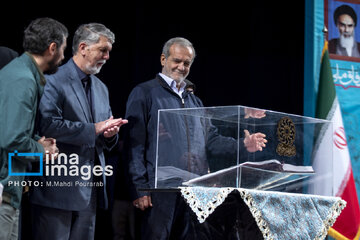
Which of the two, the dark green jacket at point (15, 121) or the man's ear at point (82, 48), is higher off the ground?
the man's ear at point (82, 48)

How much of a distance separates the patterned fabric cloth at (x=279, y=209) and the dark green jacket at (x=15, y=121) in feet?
2.42

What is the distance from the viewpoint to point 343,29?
4.71 metres

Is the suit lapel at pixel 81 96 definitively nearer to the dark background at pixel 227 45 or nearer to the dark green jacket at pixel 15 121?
the dark green jacket at pixel 15 121

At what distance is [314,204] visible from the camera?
2.83m

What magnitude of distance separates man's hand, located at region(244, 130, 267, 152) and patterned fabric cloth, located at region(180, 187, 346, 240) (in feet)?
0.63

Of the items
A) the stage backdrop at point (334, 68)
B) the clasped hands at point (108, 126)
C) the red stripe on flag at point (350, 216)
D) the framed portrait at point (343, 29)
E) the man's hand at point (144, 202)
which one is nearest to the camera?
the clasped hands at point (108, 126)

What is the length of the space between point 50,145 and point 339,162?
238 centimetres

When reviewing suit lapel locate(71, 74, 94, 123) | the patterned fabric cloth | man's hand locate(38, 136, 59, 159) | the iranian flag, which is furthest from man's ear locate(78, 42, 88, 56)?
the iranian flag

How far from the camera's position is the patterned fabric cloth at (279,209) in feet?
8.36

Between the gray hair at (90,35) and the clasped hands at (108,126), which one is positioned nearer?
the clasped hands at (108,126)

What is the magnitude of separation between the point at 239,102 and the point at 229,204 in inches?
104

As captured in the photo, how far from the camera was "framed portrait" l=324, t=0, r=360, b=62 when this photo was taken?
466cm

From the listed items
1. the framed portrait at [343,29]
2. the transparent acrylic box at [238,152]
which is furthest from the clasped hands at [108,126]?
the framed portrait at [343,29]

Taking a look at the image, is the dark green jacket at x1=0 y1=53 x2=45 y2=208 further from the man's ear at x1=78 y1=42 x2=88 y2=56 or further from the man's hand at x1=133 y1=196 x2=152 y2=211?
the man's hand at x1=133 y1=196 x2=152 y2=211
